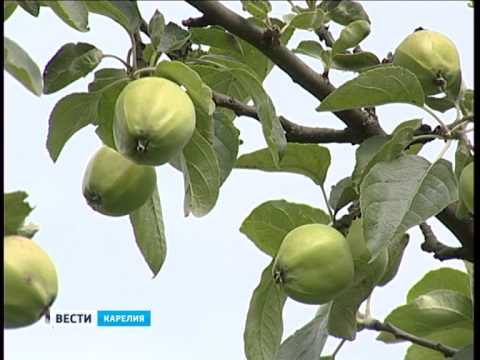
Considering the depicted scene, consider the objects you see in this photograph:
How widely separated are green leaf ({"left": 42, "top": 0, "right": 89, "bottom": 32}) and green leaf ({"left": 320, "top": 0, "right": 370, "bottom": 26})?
48cm

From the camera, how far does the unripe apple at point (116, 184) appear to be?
1001 millimetres

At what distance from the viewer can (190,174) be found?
1.04m

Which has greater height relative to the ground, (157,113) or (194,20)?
(194,20)

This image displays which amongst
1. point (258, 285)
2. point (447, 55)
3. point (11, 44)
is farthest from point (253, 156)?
point (11, 44)

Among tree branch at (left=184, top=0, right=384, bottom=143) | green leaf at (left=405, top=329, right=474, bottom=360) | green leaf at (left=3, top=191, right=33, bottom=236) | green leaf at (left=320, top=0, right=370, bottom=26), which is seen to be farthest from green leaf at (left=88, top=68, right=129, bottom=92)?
green leaf at (left=405, top=329, right=474, bottom=360)

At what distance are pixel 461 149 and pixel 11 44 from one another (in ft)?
1.62

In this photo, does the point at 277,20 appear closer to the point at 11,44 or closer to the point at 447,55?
the point at 447,55

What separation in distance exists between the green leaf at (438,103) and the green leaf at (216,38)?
22 centimetres

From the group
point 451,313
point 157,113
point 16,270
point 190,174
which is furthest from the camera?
point 451,313

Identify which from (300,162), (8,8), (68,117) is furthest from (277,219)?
(8,8)

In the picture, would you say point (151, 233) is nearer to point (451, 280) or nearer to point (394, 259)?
point (394, 259)

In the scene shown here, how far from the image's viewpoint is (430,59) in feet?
3.67

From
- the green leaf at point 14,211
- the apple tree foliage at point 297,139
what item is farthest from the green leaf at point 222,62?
the green leaf at point 14,211

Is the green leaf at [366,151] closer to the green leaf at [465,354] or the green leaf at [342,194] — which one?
the green leaf at [342,194]
